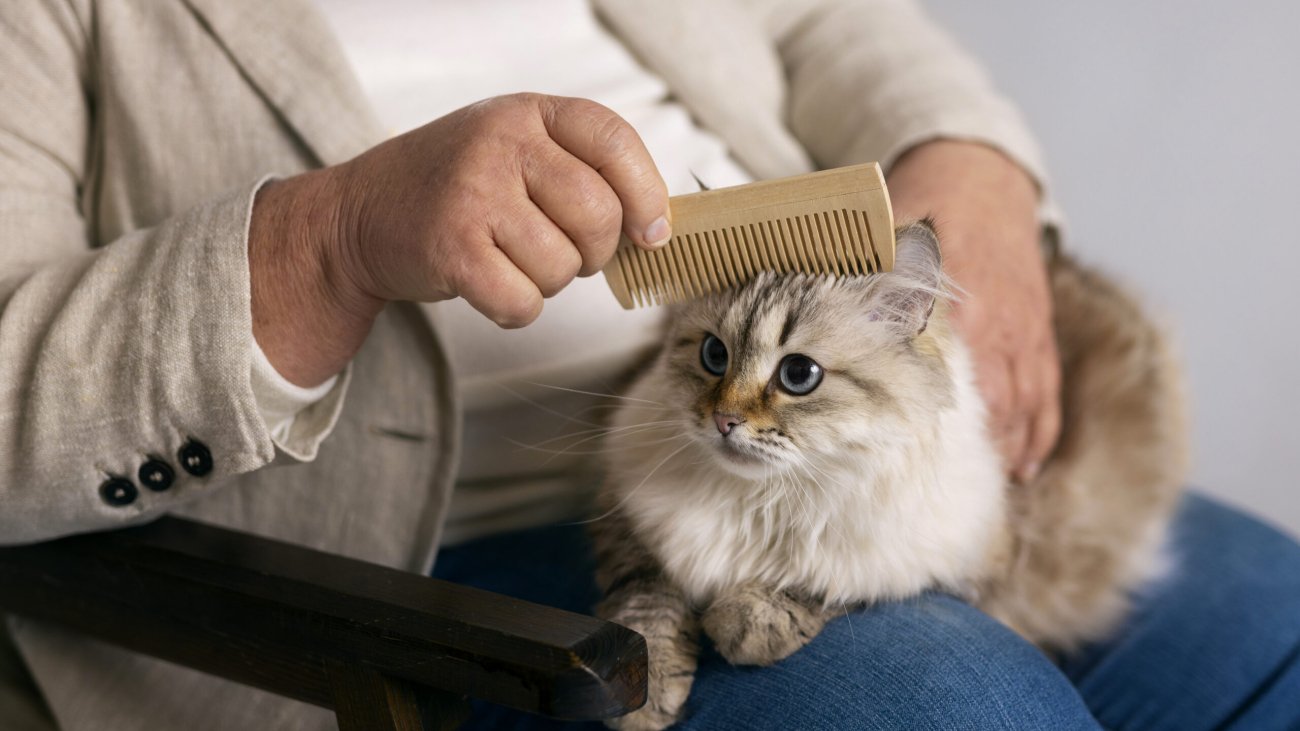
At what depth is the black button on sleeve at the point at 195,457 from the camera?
3.34 feet

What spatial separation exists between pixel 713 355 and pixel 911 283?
0.72ft

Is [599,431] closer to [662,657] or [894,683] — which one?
[662,657]

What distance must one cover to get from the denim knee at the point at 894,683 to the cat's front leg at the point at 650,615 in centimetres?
3

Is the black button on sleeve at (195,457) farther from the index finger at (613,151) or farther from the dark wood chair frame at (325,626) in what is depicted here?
the index finger at (613,151)

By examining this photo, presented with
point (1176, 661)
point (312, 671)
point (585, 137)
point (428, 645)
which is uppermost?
point (585, 137)

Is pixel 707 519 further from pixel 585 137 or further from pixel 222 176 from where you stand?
pixel 222 176

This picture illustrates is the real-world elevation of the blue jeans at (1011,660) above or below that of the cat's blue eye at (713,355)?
below

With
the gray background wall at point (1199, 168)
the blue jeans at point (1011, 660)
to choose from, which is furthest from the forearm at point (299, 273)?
the gray background wall at point (1199, 168)

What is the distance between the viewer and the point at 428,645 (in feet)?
2.77

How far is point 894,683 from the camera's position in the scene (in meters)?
1.01

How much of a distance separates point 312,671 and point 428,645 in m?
0.17

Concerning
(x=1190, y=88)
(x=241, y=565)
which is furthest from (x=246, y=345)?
(x=1190, y=88)

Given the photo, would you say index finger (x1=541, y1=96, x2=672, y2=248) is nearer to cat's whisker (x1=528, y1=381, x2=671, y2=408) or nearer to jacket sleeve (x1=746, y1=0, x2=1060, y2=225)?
cat's whisker (x1=528, y1=381, x2=671, y2=408)

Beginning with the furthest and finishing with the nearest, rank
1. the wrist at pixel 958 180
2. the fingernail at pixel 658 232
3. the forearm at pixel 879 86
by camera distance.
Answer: the forearm at pixel 879 86
the wrist at pixel 958 180
the fingernail at pixel 658 232
